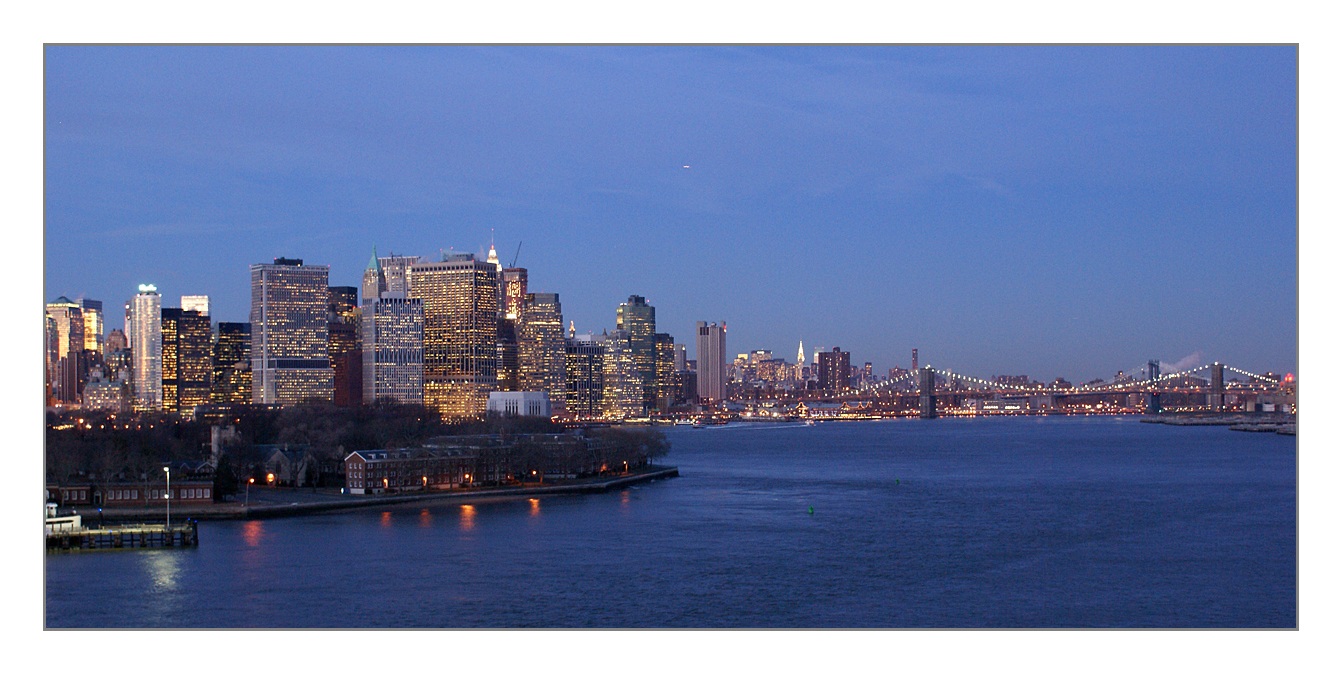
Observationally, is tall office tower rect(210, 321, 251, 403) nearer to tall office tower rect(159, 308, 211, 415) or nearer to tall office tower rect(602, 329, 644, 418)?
tall office tower rect(159, 308, 211, 415)

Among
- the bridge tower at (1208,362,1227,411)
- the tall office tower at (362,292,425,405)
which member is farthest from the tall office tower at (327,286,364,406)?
the bridge tower at (1208,362,1227,411)

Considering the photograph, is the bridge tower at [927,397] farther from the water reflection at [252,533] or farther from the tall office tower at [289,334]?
the water reflection at [252,533]

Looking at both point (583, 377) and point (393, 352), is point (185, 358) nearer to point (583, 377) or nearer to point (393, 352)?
point (393, 352)

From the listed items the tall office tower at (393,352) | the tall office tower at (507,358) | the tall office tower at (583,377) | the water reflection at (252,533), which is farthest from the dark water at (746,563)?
the tall office tower at (583,377)

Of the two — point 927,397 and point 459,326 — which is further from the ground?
point 459,326

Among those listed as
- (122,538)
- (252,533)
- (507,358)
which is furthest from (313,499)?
(507,358)
